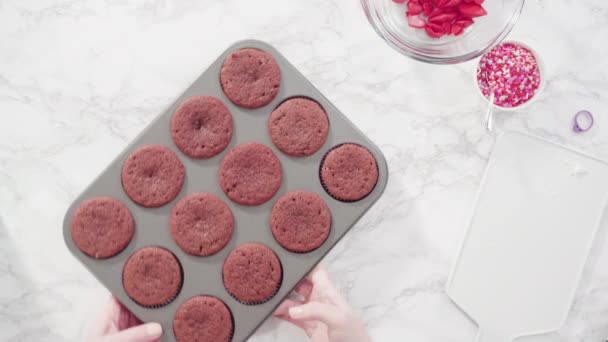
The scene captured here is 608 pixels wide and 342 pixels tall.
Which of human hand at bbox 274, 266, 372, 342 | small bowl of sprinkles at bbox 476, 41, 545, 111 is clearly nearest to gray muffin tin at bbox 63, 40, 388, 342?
human hand at bbox 274, 266, 372, 342

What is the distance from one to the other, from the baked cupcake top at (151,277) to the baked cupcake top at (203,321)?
0.21ft

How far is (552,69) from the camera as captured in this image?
1.94m

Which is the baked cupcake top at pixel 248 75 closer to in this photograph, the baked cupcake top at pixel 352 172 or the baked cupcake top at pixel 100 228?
the baked cupcake top at pixel 352 172

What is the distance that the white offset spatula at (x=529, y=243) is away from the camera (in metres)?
1.93

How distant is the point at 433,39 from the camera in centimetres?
177

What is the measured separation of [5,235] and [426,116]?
1.67m

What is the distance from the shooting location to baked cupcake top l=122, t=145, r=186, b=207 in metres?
→ 1.56

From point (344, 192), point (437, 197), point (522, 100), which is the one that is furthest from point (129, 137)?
point (522, 100)

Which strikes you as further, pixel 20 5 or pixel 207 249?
pixel 20 5

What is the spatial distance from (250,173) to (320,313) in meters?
0.51

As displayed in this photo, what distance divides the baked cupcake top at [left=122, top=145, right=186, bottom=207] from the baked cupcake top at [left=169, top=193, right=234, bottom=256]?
0.06 m

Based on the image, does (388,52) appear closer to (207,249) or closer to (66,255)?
(207,249)

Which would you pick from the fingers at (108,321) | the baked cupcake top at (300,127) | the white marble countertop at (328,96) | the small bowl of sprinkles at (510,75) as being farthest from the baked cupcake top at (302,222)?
the small bowl of sprinkles at (510,75)

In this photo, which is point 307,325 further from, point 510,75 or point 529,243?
point 510,75
